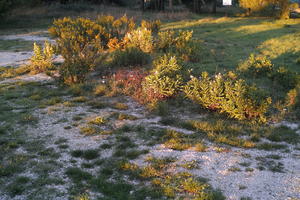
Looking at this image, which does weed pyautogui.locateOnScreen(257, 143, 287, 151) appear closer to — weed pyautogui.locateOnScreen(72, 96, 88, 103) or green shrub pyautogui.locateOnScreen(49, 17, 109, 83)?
weed pyautogui.locateOnScreen(72, 96, 88, 103)

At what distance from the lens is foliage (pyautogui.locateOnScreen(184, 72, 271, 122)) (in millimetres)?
6457

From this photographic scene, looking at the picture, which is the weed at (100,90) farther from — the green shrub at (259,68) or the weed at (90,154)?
the green shrub at (259,68)

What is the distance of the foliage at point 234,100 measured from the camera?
21.2 feet

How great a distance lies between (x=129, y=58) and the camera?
401 inches

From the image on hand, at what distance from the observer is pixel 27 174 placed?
4.48 metres

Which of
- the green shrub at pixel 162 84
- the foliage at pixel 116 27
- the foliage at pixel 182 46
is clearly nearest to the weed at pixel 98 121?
the green shrub at pixel 162 84

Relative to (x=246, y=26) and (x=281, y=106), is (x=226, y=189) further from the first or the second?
(x=246, y=26)

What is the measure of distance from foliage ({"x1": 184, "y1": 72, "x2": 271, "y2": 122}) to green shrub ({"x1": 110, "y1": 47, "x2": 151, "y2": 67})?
3.58 m

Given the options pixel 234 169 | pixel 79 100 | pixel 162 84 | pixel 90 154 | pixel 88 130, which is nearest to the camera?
pixel 234 169

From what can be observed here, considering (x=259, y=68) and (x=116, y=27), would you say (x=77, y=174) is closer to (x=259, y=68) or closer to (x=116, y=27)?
(x=259, y=68)

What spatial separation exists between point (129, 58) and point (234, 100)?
174 inches

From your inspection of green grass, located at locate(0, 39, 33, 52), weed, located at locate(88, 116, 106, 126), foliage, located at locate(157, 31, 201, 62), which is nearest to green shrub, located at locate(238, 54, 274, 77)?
foliage, located at locate(157, 31, 201, 62)

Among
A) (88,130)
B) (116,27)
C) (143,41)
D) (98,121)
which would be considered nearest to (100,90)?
(98,121)

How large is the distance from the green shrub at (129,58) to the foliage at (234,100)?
3575 millimetres
